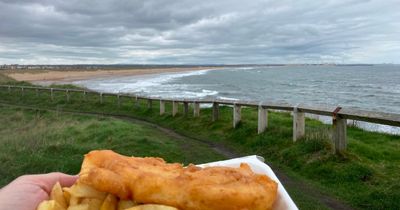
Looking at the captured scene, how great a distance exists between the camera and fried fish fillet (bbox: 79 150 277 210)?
6.22ft

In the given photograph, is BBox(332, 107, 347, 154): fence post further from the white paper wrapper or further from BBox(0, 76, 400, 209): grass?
the white paper wrapper

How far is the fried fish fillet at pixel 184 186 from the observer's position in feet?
6.22

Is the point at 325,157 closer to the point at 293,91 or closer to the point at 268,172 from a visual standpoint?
the point at 268,172

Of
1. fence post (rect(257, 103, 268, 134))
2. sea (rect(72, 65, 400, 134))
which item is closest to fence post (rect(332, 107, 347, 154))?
fence post (rect(257, 103, 268, 134))

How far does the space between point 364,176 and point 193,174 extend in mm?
7404

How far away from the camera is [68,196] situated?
2.25m

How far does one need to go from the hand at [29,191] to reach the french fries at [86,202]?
106mm

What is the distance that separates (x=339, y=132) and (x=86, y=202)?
8399 mm

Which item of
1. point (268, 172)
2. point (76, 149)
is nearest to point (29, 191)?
point (268, 172)

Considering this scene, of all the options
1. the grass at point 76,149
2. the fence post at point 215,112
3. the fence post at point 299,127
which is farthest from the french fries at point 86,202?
the fence post at point 215,112

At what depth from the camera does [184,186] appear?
1.96 meters

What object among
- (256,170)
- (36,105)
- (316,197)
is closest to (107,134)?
(316,197)

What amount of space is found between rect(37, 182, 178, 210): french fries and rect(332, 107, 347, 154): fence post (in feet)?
27.1

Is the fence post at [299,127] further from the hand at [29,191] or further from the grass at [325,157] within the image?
the hand at [29,191]
